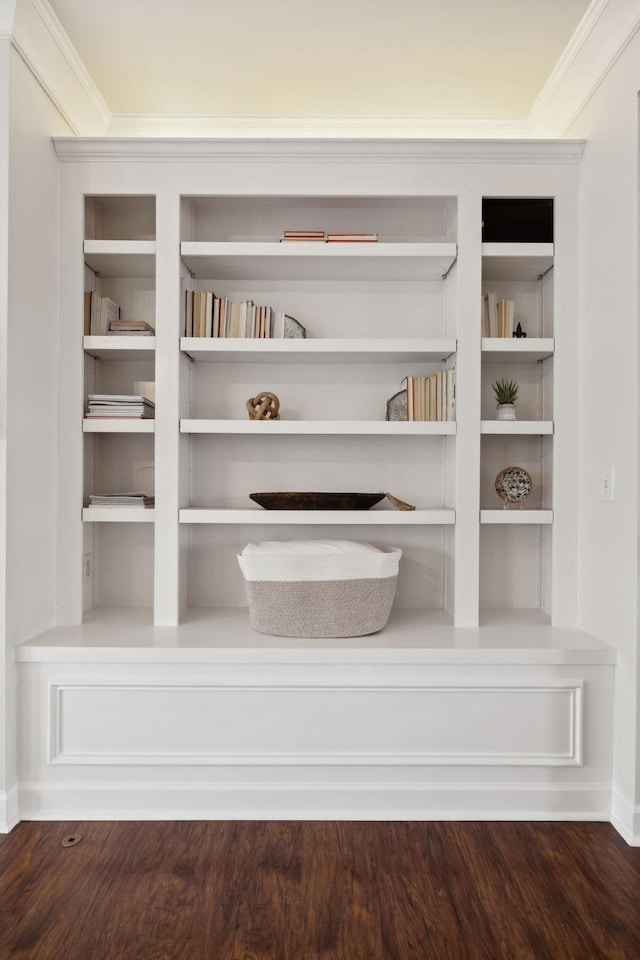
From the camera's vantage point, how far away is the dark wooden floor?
1.76 m

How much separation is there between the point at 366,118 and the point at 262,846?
304 centimetres

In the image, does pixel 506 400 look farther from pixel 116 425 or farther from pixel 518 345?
pixel 116 425

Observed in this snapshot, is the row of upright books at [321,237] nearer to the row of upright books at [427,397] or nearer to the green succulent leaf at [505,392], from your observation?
the row of upright books at [427,397]

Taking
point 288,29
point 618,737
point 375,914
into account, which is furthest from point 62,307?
point 618,737

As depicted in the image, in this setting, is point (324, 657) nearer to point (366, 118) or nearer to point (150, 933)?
point (150, 933)

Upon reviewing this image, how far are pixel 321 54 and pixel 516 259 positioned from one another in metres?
1.12

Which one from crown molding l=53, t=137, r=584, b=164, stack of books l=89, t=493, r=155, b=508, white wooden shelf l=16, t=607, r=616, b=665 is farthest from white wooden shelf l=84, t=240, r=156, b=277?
white wooden shelf l=16, t=607, r=616, b=665

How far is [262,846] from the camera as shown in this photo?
223 centimetres

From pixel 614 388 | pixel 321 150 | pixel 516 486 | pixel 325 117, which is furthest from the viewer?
pixel 325 117

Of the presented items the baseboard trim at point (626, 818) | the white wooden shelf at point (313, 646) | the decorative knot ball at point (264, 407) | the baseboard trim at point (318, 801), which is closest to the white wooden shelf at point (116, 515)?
the white wooden shelf at point (313, 646)

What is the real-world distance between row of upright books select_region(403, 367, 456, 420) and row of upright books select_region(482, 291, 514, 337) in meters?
0.26

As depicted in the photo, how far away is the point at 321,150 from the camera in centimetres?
273

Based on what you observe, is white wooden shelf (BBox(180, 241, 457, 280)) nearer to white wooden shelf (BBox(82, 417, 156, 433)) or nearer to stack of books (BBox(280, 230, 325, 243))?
stack of books (BBox(280, 230, 325, 243))

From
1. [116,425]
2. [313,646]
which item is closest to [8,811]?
[313,646]
